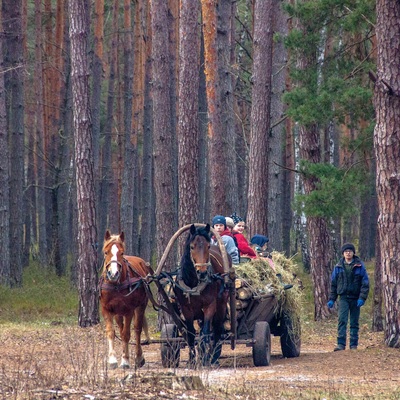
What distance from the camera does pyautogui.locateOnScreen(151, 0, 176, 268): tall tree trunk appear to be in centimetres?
1970

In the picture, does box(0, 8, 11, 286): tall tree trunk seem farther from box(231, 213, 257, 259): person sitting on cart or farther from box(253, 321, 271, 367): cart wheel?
box(253, 321, 271, 367): cart wheel

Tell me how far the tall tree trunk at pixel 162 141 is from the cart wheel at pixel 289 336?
15.6ft

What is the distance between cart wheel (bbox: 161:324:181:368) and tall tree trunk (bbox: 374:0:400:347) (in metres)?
3.63

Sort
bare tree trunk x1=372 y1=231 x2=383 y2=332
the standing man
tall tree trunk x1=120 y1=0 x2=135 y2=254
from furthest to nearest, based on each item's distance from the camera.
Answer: tall tree trunk x1=120 y1=0 x2=135 y2=254, bare tree trunk x1=372 y1=231 x2=383 y2=332, the standing man

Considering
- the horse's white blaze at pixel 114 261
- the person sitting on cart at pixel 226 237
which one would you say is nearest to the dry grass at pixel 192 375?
the horse's white blaze at pixel 114 261

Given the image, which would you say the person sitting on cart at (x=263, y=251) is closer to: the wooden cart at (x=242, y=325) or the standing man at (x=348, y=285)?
the wooden cart at (x=242, y=325)

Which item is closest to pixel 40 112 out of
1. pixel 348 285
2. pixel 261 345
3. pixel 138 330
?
pixel 348 285

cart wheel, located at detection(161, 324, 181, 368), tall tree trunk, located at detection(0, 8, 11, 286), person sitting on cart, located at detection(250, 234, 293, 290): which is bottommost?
cart wheel, located at detection(161, 324, 181, 368)

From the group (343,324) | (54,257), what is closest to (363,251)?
(54,257)

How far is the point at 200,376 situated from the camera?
415 inches

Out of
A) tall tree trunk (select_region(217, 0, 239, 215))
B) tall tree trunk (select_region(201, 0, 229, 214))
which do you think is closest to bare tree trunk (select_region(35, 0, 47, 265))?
tall tree trunk (select_region(217, 0, 239, 215))

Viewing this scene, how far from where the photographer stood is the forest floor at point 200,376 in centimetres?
919

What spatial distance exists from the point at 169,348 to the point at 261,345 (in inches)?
54.3

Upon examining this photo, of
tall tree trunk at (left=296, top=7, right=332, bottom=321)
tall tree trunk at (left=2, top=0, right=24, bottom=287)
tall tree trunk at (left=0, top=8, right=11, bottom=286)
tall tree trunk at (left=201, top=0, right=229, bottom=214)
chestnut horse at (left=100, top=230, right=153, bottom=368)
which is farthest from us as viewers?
tall tree trunk at (left=2, top=0, right=24, bottom=287)
